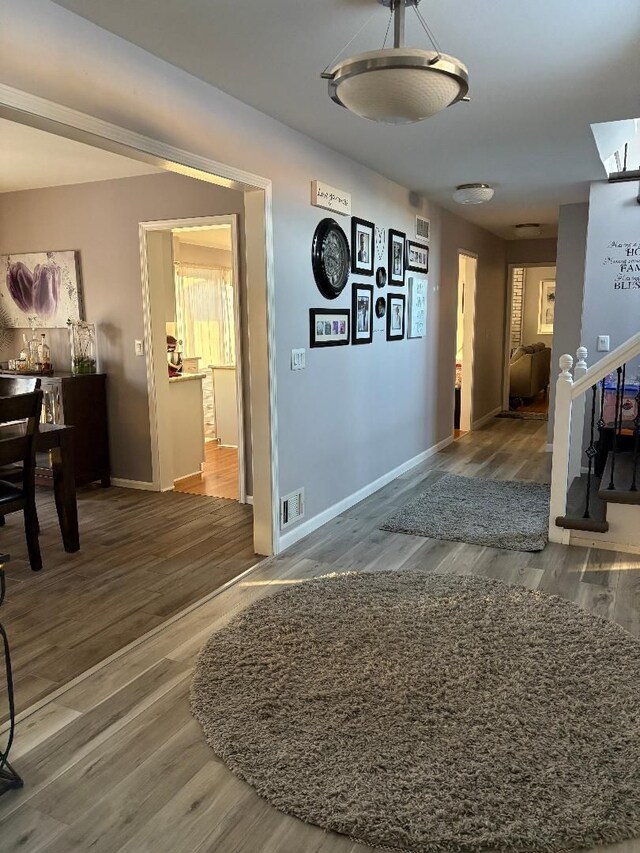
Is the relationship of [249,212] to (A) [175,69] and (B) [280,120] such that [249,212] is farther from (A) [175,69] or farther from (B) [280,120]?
(A) [175,69]

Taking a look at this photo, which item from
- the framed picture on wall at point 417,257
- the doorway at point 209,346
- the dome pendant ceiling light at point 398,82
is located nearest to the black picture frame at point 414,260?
the framed picture on wall at point 417,257

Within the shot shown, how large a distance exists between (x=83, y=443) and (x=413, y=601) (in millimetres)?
3068

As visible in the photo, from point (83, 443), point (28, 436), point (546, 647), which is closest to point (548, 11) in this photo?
point (546, 647)

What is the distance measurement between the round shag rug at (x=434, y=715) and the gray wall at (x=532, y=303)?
926cm

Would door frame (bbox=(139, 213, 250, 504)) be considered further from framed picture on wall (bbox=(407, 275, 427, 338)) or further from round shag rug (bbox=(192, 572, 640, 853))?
round shag rug (bbox=(192, 572, 640, 853))

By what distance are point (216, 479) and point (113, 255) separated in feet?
6.56

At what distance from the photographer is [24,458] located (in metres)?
3.43

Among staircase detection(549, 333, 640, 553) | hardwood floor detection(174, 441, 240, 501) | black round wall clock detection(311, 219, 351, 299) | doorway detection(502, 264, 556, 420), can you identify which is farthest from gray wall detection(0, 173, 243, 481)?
doorway detection(502, 264, 556, 420)

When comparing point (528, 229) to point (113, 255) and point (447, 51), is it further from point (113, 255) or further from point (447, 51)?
point (447, 51)

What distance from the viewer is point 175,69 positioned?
268cm

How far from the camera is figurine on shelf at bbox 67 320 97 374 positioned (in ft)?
16.4

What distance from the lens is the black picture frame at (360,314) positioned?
4473 mm

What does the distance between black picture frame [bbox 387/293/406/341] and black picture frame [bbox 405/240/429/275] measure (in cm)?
31

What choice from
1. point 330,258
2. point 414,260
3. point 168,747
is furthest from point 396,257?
point 168,747
